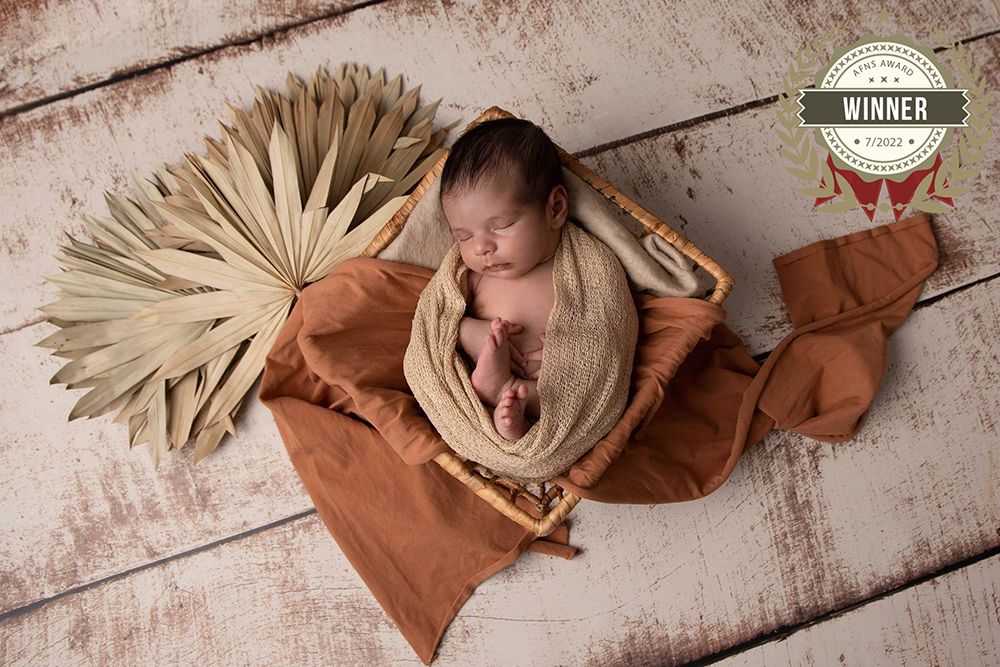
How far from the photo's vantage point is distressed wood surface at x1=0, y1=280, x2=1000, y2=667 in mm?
1825

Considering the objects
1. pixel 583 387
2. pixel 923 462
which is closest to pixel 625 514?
pixel 583 387

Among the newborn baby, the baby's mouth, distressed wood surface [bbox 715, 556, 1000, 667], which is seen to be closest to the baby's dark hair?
the newborn baby

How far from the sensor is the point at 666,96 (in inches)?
79.5

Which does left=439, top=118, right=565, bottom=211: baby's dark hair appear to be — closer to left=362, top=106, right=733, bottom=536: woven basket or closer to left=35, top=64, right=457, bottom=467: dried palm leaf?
left=362, top=106, right=733, bottom=536: woven basket

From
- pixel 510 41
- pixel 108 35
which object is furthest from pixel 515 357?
pixel 108 35

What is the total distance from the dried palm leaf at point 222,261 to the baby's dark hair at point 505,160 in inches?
11.1

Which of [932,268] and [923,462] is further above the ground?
[932,268]

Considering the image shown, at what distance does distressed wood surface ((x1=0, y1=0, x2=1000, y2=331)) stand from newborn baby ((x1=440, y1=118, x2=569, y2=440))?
16.4 inches

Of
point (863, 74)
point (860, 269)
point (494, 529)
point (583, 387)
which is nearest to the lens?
point (583, 387)

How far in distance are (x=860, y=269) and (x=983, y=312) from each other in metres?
0.28

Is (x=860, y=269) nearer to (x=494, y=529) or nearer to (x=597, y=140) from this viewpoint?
(x=597, y=140)

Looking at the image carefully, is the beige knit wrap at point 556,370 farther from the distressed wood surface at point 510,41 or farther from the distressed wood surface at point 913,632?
the distressed wood surface at point 913,632

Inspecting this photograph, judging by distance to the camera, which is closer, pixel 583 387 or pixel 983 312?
pixel 583 387

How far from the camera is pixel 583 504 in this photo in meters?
1.86
